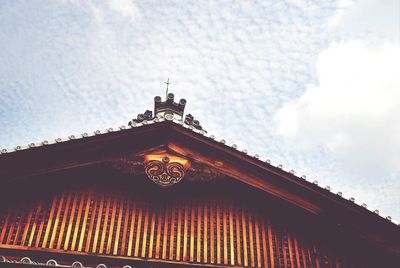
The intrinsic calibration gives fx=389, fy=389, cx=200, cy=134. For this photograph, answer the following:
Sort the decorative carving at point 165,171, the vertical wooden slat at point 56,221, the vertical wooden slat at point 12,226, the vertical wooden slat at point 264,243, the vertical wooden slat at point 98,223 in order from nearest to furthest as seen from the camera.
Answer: the vertical wooden slat at point 12,226
the vertical wooden slat at point 56,221
the vertical wooden slat at point 98,223
the vertical wooden slat at point 264,243
the decorative carving at point 165,171

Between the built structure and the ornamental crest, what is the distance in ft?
0.08

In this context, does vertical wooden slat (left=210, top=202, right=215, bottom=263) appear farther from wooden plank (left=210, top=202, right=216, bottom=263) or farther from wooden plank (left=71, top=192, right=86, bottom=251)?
wooden plank (left=71, top=192, right=86, bottom=251)

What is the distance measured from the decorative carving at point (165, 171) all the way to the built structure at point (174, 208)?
0.08 ft

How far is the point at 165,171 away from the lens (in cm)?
929

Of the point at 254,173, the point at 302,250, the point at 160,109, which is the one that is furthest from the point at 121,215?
the point at 160,109

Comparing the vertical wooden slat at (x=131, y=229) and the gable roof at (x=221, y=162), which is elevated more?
the gable roof at (x=221, y=162)

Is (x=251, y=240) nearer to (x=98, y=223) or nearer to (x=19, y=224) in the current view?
(x=98, y=223)

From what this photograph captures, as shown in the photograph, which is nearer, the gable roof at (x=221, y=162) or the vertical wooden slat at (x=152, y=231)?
the vertical wooden slat at (x=152, y=231)

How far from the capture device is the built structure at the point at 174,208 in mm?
8398

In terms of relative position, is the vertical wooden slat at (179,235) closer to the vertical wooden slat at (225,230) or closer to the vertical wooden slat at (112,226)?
the vertical wooden slat at (225,230)

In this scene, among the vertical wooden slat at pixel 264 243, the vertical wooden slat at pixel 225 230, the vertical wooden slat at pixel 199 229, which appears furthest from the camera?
the vertical wooden slat at pixel 264 243

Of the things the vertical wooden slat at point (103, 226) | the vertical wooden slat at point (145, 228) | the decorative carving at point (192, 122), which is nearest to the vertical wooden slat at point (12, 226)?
the vertical wooden slat at point (103, 226)

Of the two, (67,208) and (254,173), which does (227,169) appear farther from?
(67,208)

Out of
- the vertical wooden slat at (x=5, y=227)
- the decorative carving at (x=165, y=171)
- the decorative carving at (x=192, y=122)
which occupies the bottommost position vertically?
the vertical wooden slat at (x=5, y=227)
